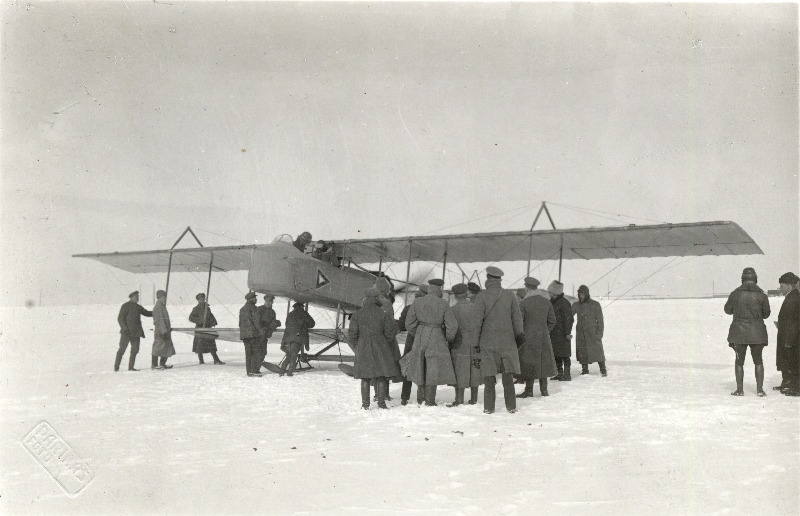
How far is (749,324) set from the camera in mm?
8367

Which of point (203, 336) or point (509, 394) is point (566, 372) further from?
point (203, 336)

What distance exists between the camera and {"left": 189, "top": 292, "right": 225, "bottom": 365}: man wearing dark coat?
49.8 feet

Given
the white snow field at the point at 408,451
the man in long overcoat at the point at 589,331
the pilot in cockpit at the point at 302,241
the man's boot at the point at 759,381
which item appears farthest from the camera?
the pilot in cockpit at the point at 302,241

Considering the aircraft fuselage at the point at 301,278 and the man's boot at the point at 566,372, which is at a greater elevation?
the aircraft fuselage at the point at 301,278

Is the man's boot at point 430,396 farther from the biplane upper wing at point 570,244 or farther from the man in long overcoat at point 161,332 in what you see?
the man in long overcoat at point 161,332

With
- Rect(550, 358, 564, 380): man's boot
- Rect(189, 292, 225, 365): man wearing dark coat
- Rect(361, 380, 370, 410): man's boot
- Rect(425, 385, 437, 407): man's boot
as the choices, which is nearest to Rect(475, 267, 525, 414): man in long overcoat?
Rect(425, 385, 437, 407): man's boot

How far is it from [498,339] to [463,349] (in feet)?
2.42

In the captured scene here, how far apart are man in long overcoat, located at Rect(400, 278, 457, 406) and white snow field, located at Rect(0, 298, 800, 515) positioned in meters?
0.46

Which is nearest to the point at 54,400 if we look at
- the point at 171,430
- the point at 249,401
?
the point at 249,401

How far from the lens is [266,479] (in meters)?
4.45

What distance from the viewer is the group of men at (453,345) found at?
7.48 m

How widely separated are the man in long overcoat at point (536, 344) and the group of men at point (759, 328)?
2627 mm

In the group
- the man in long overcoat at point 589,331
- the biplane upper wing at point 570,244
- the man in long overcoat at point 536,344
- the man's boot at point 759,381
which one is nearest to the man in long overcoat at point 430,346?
the man in long overcoat at point 536,344

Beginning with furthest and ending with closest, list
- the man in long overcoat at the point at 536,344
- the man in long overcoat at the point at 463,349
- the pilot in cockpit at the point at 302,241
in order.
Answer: the pilot in cockpit at the point at 302,241 → the man in long overcoat at the point at 536,344 → the man in long overcoat at the point at 463,349
